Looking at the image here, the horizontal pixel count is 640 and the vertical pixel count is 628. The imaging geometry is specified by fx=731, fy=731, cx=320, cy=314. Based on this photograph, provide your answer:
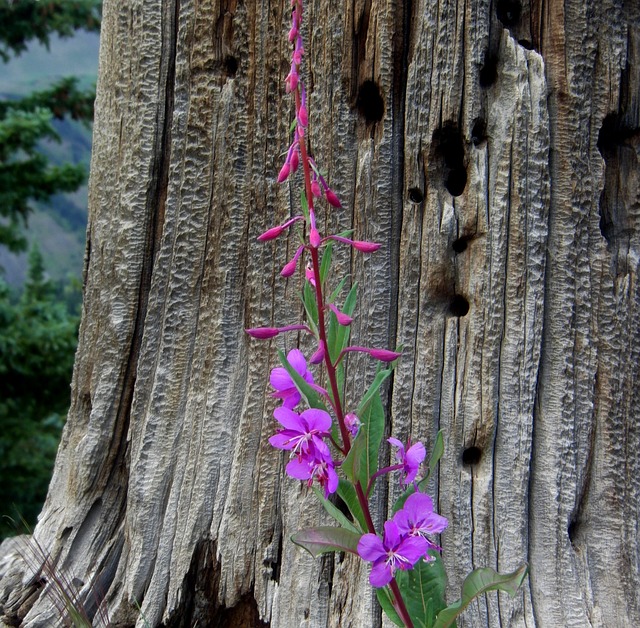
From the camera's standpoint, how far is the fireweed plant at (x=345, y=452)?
5.36ft

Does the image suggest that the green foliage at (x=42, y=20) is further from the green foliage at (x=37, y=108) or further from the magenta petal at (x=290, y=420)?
the magenta petal at (x=290, y=420)

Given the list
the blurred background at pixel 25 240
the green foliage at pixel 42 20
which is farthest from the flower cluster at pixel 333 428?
the green foliage at pixel 42 20

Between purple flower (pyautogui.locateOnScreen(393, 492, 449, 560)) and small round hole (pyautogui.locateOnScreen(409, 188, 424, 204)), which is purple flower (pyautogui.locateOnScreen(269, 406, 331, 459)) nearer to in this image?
purple flower (pyautogui.locateOnScreen(393, 492, 449, 560))

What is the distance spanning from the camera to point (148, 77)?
2.57 meters

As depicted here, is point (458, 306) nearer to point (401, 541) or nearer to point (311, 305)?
point (311, 305)

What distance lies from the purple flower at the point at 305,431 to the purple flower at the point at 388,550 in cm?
24

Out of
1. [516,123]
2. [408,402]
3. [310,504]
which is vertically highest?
[516,123]

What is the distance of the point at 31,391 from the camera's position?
7.77 metres

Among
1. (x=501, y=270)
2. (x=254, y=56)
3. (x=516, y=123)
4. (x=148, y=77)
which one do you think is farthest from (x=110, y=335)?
(x=516, y=123)

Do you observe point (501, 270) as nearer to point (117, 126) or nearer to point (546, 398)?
point (546, 398)

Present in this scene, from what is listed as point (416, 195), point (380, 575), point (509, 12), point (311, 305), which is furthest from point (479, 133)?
point (380, 575)

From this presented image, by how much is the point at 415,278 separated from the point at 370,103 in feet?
2.01

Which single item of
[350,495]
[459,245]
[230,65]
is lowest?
[350,495]

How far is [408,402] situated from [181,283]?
89 cm
